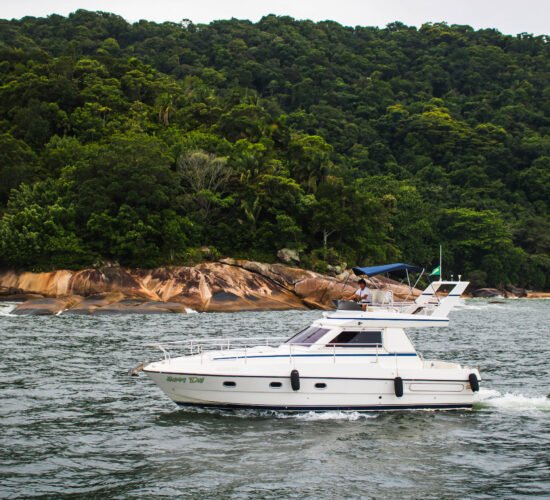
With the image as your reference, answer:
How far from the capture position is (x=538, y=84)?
16050cm

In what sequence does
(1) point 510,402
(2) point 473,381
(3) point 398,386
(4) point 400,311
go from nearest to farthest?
1. (3) point 398,386
2. (2) point 473,381
3. (1) point 510,402
4. (4) point 400,311

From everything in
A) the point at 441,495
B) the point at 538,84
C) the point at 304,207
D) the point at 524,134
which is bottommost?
the point at 441,495

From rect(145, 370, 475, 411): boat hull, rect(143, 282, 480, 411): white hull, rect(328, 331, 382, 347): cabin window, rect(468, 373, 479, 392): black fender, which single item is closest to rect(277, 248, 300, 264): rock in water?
rect(143, 282, 480, 411): white hull

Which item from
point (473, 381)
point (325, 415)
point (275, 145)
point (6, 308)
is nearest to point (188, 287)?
point (6, 308)

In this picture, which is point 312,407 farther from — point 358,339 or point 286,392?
point 358,339

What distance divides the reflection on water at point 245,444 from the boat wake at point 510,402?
0.04 meters

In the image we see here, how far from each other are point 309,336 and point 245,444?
4.85 meters

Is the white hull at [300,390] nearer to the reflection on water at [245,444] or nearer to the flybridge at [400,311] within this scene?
the reflection on water at [245,444]

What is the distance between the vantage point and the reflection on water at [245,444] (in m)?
14.2

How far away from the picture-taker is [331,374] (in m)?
19.6

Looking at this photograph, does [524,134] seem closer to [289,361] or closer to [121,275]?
[121,275]

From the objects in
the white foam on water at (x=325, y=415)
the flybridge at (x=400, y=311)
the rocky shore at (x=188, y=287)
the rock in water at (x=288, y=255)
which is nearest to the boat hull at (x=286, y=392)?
the white foam on water at (x=325, y=415)

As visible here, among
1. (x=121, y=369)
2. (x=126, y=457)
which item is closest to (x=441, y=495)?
(x=126, y=457)

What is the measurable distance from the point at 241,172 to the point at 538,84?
105m
